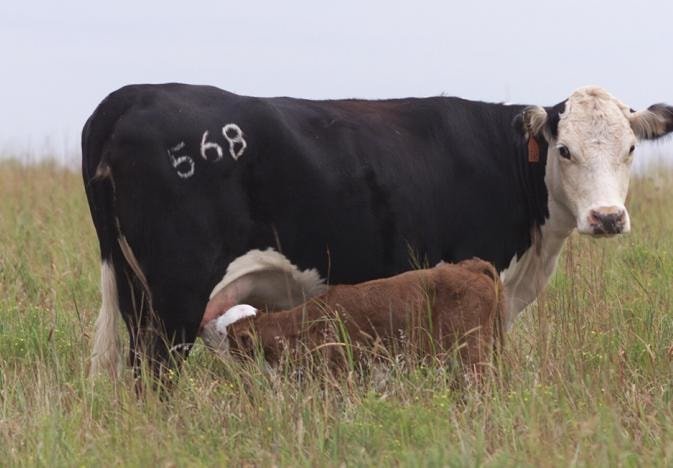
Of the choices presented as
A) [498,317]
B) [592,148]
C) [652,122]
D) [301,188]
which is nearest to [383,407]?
[498,317]

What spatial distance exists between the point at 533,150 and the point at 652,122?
0.71 metres

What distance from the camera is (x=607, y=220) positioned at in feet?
22.2

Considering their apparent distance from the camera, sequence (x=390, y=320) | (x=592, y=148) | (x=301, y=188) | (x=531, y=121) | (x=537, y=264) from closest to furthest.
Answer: (x=390, y=320) < (x=301, y=188) < (x=592, y=148) < (x=531, y=121) < (x=537, y=264)

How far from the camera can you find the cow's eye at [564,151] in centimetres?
724

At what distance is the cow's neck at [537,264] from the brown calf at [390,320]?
126 cm

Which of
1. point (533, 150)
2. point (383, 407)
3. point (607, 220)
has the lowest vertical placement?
point (383, 407)

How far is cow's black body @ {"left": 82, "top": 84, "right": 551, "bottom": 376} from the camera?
6.23 m

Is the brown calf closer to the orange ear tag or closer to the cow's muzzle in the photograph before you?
the cow's muzzle

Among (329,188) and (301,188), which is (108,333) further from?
(329,188)

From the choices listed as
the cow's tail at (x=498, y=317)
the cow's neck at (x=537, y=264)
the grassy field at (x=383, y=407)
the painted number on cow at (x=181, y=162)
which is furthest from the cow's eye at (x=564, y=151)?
the painted number on cow at (x=181, y=162)

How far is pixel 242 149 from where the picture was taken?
6.43 meters

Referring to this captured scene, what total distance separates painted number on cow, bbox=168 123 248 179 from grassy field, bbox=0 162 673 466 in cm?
99

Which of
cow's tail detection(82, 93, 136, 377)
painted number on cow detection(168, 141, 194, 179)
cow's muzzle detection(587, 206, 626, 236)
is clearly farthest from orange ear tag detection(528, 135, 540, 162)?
cow's tail detection(82, 93, 136, 377)

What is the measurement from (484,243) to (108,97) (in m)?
2.23
